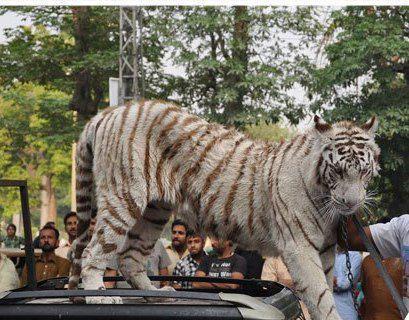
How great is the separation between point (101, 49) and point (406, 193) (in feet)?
29.1

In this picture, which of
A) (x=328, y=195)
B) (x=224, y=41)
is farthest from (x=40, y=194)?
(x=328, y=195)

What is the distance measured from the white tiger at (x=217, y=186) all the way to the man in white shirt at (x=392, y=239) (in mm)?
1054

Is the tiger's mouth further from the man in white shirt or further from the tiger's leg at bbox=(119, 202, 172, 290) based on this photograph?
the tiger's leg at bbox=(119, 202, 172, 290)

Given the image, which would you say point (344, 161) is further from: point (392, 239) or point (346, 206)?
point (392, 239)

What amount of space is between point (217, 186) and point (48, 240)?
440 centimetres

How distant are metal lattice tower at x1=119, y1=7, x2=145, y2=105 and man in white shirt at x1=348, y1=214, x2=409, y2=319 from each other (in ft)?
42.9

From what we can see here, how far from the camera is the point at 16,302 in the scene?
9.98 feet

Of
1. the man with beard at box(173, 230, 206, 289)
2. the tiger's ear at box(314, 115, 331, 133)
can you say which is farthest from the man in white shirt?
the man with beard at box(173, 230, 206, 289)

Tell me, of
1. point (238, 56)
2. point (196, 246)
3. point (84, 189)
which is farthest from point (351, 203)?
point (238, 56)

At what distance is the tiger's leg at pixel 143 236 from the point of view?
5.98 m

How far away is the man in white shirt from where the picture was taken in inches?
175

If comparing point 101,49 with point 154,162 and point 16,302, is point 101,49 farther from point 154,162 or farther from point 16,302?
point 16,302

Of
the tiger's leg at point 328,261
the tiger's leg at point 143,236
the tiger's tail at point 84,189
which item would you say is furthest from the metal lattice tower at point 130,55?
the tiger's leg at point 328,261

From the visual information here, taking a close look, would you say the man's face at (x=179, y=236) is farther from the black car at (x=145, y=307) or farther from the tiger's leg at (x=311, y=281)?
the black car at (x=145, y=307)
